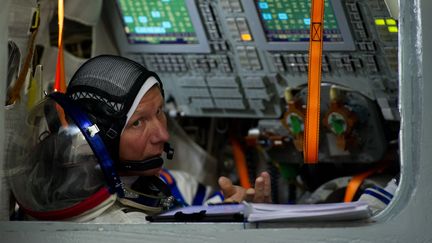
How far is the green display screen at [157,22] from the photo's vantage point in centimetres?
436

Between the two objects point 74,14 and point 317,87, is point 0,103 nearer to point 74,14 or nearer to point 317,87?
point 317,87

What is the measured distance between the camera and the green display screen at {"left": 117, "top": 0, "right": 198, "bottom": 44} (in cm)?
436

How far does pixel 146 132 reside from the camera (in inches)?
127

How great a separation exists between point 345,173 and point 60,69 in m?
1.73

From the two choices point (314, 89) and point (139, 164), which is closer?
point (314, 89)

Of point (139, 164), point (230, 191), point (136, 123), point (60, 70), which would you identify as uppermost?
point (60, 70)

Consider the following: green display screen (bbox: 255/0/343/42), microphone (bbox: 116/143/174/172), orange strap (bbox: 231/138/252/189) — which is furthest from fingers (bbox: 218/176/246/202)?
orange strap (bbox: 231/138/252/189)

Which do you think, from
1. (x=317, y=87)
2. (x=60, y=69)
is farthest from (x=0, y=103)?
(x=317, y=87)

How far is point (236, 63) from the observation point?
14.2 ft

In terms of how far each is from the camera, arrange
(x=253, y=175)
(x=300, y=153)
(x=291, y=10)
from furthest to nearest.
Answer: (x=253, y=175), (x=300, y=153), (x=291, y=10)

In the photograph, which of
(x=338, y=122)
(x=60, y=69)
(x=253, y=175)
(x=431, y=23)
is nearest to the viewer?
(x=431, y=23)

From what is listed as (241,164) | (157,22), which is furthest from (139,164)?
(241,164)

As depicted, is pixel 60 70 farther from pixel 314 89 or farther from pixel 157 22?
pixel 157 22

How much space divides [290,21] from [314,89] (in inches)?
51.7
